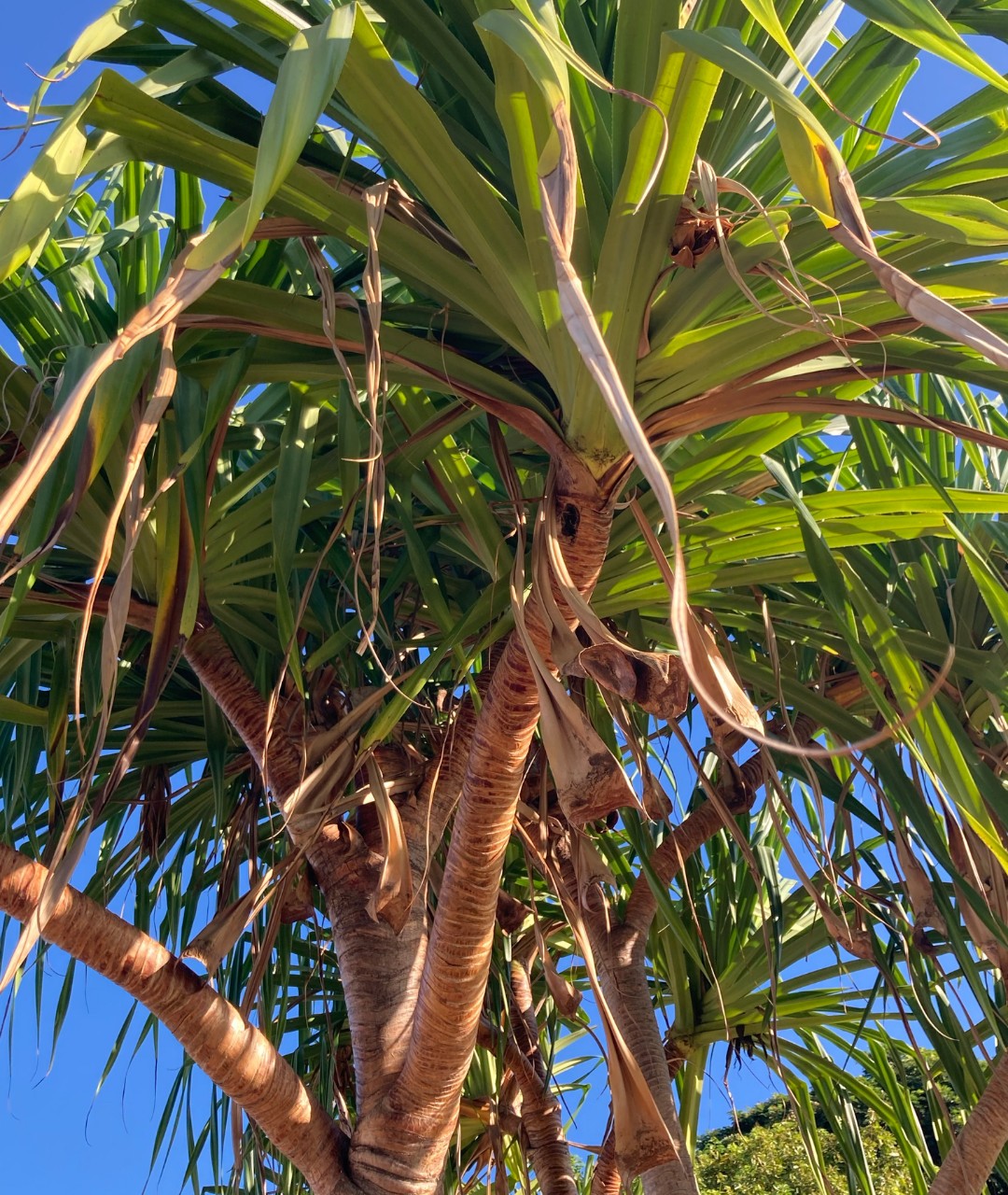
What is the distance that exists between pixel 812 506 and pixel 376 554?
0.57 metres

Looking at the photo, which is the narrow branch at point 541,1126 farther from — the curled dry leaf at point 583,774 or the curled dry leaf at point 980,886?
the curled dry leaf at point 583,774

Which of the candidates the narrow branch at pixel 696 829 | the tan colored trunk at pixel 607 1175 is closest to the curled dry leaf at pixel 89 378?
the narrow branch at pixel 696 829

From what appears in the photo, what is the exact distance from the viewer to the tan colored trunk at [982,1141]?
50.7 inches

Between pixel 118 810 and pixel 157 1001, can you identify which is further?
pixel 118 810

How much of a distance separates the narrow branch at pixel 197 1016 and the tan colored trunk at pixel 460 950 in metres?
0.06

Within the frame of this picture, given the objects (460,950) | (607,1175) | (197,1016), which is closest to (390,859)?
(460,950)

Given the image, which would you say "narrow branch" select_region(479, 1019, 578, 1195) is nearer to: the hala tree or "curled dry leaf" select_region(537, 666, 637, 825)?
the hala tree

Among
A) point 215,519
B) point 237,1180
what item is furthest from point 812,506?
point 237,1180

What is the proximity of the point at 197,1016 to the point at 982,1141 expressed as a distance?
931 millimetres

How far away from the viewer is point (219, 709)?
4.68 feet

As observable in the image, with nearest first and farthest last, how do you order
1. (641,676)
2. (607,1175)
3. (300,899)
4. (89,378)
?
(89,378) → (641,676) → (300,899) → (607,1175)

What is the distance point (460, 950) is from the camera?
3.56ft

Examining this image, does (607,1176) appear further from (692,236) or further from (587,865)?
(692,236)

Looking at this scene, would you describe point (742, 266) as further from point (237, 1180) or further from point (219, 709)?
point (237, 1180)
